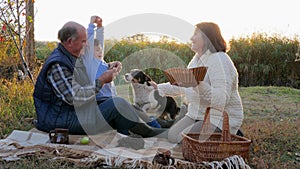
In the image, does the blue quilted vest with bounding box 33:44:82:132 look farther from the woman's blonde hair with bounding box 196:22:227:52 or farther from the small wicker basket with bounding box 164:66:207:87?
A: the woman's blonde hair with bounding box 196:22:227:52

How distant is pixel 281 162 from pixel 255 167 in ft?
1.14

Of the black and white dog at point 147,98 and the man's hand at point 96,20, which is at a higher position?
the man's hand at point 96,20

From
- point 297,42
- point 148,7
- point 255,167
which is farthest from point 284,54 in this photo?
point 255,167

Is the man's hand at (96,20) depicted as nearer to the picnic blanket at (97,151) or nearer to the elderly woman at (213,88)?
the elderly woman at (213,88)

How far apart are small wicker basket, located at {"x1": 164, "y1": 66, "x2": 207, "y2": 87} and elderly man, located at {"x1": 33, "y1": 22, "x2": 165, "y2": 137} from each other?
63 cm

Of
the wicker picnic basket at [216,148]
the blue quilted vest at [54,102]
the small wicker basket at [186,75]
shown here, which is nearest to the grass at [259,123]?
the wicker picnic basket at [216,148]

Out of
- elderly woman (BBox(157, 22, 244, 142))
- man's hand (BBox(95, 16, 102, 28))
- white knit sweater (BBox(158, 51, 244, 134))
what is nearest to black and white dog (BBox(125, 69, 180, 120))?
man's hand (BBox(95, 16, 102, 28))

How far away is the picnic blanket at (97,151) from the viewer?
356cm

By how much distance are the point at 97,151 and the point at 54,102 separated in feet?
2.53

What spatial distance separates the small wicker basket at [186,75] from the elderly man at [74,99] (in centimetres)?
63

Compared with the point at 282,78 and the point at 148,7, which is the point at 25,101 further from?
the point at 282,78

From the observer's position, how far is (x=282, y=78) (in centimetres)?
1236

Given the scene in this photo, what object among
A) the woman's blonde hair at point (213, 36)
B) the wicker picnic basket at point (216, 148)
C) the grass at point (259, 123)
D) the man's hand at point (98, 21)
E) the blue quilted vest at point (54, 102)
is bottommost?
the grass at point (259, 123)

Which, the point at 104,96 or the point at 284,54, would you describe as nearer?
the point at 104,96
